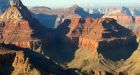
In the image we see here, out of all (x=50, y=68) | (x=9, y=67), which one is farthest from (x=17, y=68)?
(x=50, y=68)

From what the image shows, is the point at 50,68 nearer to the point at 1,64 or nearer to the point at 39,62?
the point at 39,62

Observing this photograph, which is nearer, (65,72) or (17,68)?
(17,68)

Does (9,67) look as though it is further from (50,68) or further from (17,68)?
(50,68)

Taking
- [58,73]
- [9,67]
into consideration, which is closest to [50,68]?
[58,73]

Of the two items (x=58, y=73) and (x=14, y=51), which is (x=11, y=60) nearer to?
(x=14, y=51)

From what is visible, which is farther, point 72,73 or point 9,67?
point 72,73

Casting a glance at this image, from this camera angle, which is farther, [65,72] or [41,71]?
[65,72]

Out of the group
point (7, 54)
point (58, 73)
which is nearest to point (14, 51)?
point (7, 54)
